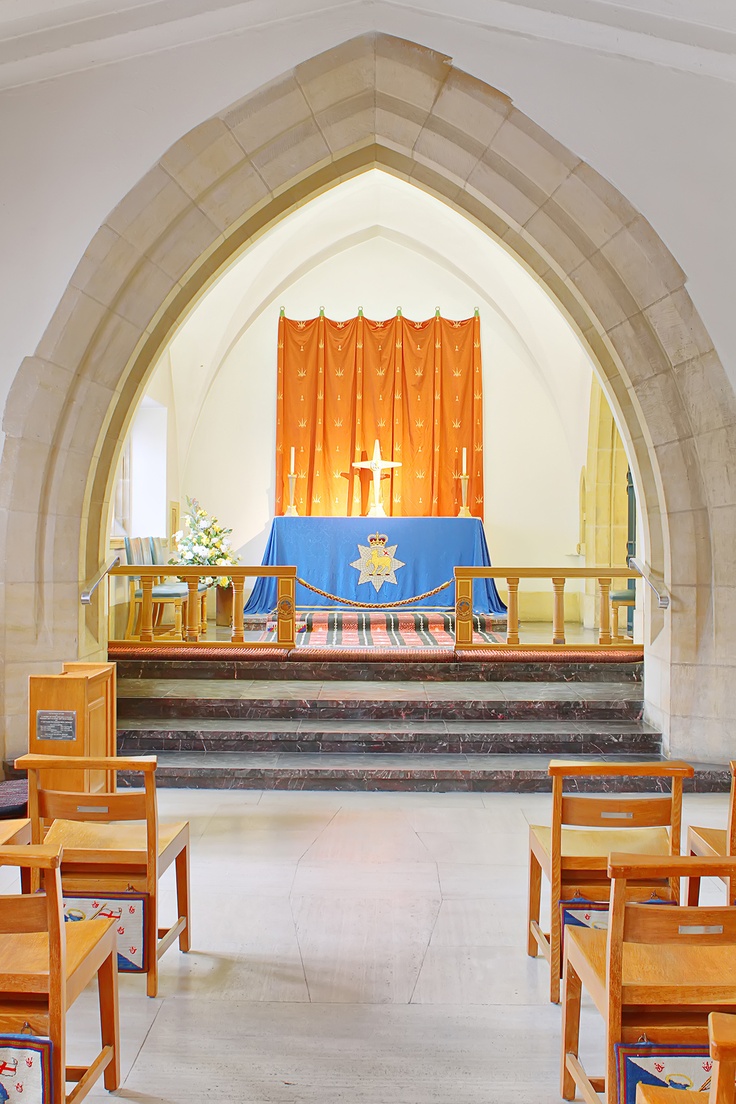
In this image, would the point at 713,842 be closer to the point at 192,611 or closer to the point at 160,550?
the point at 192,611

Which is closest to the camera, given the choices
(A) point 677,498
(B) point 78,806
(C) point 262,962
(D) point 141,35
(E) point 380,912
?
(B) point 78,806

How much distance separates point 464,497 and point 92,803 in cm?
729

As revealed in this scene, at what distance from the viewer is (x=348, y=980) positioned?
2645 mm

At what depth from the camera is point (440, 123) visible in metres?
4.90

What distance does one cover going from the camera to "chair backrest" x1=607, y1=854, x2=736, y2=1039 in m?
1.60

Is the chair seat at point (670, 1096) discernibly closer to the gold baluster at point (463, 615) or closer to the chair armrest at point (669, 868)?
the chair armrest at point (669, 868)

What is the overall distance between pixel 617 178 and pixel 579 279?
1.82 ft

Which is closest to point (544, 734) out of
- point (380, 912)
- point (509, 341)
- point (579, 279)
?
point (380, 912)

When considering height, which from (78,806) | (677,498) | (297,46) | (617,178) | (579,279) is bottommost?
(78,806)

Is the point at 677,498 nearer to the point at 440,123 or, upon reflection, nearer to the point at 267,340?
the point at 440,123

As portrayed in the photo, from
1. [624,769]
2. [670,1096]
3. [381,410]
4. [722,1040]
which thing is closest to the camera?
[722,1040]

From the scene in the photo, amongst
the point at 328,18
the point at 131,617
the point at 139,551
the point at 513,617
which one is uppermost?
the point at 328,18

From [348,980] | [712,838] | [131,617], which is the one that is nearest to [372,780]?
[348,980]

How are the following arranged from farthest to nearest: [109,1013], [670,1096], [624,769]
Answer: [624,769] → [109,1013] → [670,1096]
